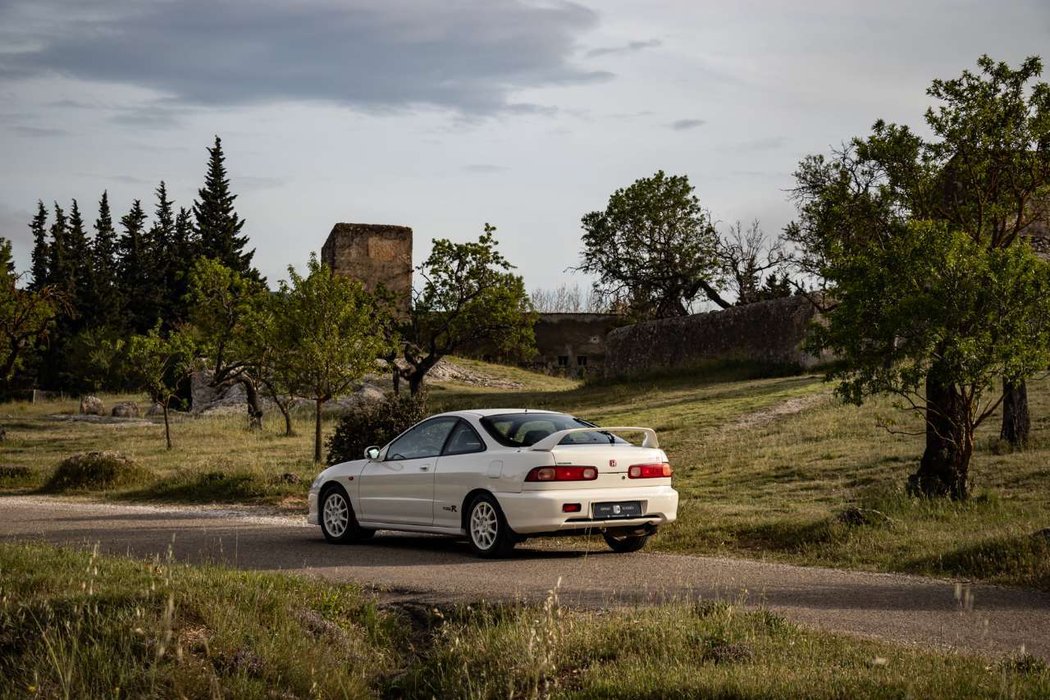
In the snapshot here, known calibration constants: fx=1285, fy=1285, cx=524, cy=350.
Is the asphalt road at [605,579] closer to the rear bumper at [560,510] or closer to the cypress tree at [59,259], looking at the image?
the rear bumper at [560,510]

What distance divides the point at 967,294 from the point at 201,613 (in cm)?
1045

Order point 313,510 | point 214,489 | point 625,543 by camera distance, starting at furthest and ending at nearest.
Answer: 1. point 214,489
2. point 313,510
3. point 625,543

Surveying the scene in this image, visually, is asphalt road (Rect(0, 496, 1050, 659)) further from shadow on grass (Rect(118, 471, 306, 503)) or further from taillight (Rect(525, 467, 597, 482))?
shadow on grass (Rect(118, 471, 306, 503))

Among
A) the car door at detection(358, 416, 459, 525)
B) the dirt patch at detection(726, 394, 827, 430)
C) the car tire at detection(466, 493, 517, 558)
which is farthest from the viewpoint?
the dirt patch at detection(726, 394, 827, 430)

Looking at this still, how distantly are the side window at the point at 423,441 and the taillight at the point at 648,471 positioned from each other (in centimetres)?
205

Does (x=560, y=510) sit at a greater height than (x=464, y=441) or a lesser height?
lesser

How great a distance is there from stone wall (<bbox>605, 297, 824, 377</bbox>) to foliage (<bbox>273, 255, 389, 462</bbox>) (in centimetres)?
1293

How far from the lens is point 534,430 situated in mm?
13094

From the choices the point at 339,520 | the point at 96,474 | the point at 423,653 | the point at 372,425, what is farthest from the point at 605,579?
the point at 96,474

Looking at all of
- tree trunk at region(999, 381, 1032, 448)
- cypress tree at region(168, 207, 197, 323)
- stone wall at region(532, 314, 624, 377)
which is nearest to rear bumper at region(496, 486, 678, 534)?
tree trunk at region(999, 381, 1032, 448)

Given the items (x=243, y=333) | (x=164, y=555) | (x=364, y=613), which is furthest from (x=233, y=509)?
(x=243, y=333)

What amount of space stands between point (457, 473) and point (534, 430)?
35.2 inches

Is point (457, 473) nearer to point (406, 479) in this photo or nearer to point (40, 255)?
point (406, 479)

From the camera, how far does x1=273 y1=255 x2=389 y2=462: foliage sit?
28.1 meters
